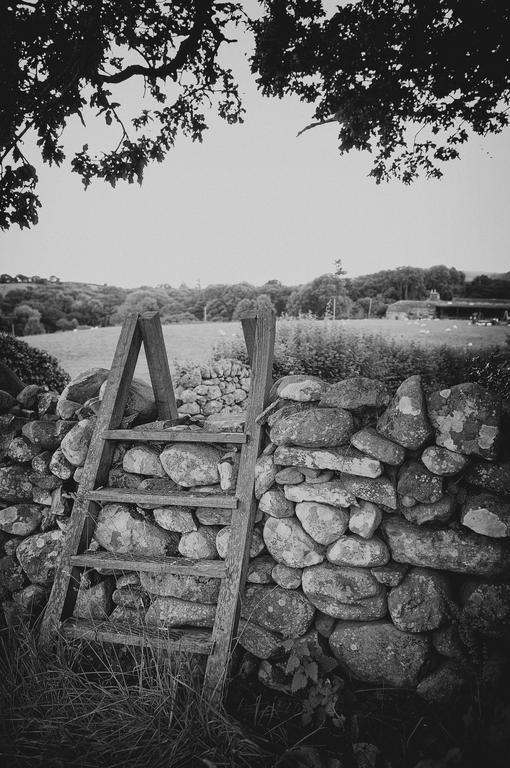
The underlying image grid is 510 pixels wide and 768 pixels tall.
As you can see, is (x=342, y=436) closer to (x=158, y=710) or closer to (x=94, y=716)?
(x=158, y=710)

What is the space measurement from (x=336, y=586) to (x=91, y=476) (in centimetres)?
178

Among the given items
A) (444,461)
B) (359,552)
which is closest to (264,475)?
(359,552)

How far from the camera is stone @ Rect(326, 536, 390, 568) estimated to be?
7.02ft

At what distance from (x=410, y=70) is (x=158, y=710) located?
6386mm

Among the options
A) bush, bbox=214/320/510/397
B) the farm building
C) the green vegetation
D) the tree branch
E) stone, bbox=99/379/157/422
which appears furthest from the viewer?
the green vegetation

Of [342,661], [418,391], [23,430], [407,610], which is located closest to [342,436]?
[418,391]

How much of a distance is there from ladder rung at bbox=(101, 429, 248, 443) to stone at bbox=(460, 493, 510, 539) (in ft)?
4.38

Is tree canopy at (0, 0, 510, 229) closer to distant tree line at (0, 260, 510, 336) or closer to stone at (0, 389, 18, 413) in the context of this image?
stone at (0, 389, 18, 413)

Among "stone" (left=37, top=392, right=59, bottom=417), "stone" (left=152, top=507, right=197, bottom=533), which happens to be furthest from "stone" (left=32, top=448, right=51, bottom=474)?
"stone" (left=152, top=507, right=197, bottom=533)

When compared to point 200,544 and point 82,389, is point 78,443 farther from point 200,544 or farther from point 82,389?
point 200,544

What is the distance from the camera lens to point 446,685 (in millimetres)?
2039

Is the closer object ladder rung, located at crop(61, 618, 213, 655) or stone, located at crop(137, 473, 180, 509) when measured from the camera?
ladder rung, located at crop(61, 618, 213, 655)

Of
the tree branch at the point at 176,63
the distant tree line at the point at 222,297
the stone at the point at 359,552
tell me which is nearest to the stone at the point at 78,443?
the stone at the point at 359,552

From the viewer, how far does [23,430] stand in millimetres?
3104
